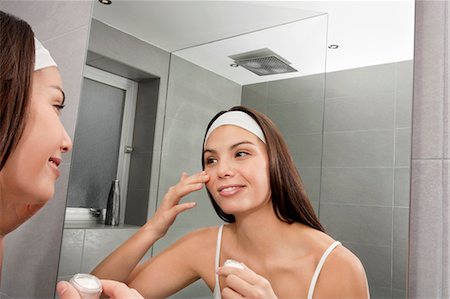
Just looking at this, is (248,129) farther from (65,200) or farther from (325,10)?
(65,200)

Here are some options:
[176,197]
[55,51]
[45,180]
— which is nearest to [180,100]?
[176,197]

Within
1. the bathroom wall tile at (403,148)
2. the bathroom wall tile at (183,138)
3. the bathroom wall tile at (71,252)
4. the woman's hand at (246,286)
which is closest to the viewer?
the woman's hand at (246,286)

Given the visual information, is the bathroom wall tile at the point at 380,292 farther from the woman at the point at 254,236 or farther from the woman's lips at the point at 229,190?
the woman's lips at the point at 229,190

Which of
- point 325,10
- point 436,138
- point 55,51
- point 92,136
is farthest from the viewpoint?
point 55,51

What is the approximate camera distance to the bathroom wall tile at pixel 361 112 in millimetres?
720

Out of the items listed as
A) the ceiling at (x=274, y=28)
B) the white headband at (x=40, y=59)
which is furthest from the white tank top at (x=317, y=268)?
the white headband at (x=40, y=59)

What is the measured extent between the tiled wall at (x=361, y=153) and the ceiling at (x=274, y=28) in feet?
0.14

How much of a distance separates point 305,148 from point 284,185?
97 millimetres

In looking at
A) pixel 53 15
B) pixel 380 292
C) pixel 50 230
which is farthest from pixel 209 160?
pixel 53 15

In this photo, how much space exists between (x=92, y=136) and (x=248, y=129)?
0.45 meters

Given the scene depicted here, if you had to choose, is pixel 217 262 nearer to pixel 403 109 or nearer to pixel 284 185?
pixel 284 185

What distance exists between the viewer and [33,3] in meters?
1.17

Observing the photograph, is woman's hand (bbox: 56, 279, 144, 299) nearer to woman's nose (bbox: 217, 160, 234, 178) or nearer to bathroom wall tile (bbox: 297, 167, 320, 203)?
woman's nose (bbox: 217, 160, 234, 178)

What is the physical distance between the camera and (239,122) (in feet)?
2.37
